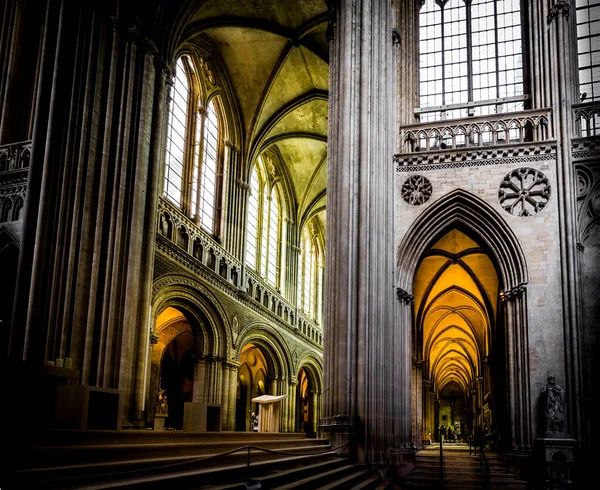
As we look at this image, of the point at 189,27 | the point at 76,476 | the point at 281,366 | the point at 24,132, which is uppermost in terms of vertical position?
the point at 189,27

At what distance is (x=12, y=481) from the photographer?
222 inches

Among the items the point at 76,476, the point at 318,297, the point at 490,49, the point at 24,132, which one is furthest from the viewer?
the point at 318,297

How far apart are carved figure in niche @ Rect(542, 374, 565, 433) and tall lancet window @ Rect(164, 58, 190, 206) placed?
486 inches

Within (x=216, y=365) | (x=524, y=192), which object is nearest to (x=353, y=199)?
(x=524, y=192)

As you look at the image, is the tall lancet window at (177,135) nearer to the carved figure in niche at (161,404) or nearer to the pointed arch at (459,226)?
the carved figure in niche at (161,404)

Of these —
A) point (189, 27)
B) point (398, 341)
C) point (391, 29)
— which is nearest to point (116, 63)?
point (189, 27)

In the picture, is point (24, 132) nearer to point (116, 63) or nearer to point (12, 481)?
point (116, 63)

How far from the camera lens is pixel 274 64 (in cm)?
2639

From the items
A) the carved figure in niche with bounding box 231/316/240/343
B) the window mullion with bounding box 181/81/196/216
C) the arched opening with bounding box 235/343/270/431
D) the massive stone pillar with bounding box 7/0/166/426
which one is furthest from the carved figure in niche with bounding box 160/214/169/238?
the arched opening with bounding box 235/343/270/431

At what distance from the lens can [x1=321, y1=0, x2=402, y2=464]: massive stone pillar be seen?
49.3ft

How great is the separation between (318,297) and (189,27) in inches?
805

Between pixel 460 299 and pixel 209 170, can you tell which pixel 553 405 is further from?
pixel 460 299

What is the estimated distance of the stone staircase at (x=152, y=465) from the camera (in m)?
6.27

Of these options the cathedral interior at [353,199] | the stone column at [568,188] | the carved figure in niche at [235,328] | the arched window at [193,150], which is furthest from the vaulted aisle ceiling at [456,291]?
the arched window at [193,150]
